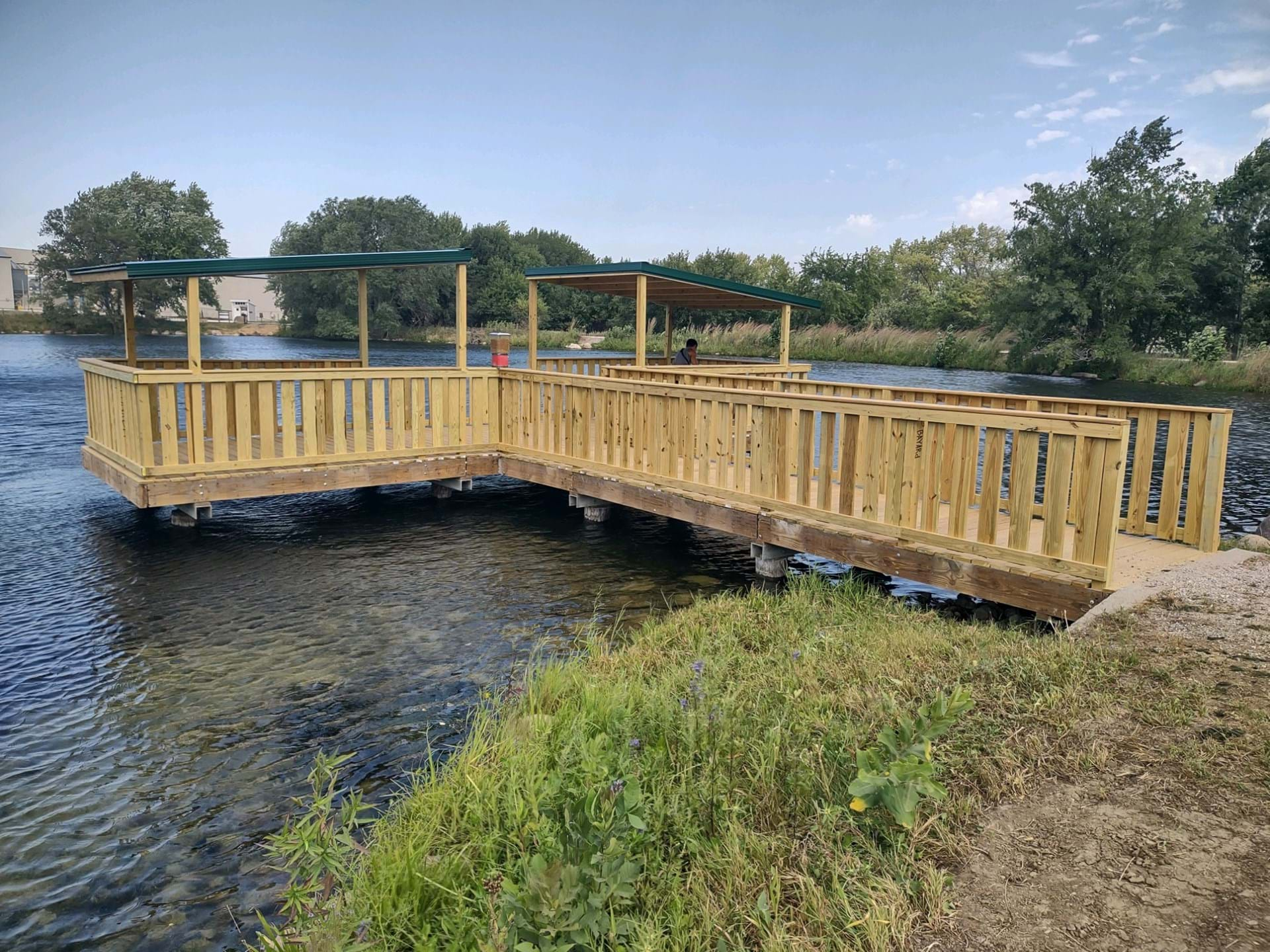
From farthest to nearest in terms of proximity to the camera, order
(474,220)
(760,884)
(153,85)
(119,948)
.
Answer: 1. (474,220)
2. (153,85)
3. (119,948)
4. (760,884)

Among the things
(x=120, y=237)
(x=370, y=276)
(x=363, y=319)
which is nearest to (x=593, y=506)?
(x=363, y=319)

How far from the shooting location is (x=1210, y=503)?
7219 millimetres

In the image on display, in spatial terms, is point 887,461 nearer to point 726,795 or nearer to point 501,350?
point 726,795

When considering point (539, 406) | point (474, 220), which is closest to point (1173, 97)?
point (539, 406)

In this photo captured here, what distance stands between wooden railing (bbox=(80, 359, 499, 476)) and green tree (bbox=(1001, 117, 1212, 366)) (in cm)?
3469

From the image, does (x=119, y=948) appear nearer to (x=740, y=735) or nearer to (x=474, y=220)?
(x=740, y=735)

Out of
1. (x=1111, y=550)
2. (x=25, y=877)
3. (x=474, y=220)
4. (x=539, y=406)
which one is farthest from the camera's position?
(x=474, y=220)

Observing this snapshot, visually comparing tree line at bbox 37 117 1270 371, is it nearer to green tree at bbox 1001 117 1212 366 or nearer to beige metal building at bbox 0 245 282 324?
green tree at bbox 1001 117 1212 366

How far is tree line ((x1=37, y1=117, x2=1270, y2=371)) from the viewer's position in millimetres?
40125

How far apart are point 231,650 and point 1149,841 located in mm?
6245

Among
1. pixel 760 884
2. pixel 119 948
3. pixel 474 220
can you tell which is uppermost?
pixel 474 220

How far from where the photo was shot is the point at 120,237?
67.8 metres

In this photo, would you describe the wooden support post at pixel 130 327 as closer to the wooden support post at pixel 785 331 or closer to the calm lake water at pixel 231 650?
the calm lake water at pixel 231 650

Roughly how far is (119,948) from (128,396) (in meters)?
7.52
